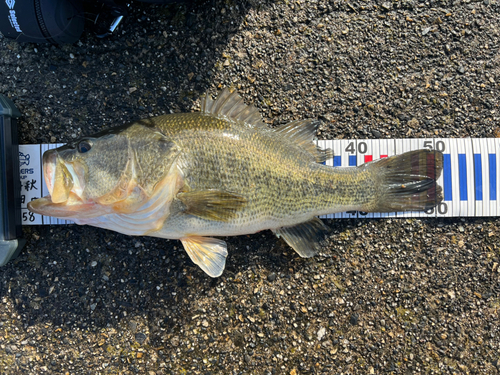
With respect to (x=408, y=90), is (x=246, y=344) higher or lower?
lower

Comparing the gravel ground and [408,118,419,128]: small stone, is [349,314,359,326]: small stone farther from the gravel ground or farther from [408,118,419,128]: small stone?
[408,118,419,128]: small stone

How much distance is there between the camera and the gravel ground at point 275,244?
2.46 meters

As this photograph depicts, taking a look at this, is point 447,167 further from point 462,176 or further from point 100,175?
point 100,175

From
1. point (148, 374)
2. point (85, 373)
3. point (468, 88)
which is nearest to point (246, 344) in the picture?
point (148, 374)

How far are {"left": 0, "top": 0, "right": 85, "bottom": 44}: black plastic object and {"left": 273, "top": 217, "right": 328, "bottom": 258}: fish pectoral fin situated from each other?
215 cm

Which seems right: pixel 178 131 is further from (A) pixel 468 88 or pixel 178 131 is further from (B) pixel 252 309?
(A) pixel 468 88

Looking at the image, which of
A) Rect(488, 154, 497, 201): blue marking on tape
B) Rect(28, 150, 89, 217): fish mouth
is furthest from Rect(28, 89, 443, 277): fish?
Rect(488, 154, 497, 201): blue marking on tape

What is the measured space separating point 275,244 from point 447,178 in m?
1.51

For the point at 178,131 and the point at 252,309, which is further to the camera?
the point at 252,309

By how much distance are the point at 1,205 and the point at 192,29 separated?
201 cm

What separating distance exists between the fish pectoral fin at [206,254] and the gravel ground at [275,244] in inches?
10.7

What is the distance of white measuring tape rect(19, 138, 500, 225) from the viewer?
2.48m

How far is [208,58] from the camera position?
250 cm

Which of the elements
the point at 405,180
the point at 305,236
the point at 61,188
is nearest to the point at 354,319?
the point at 305,236
